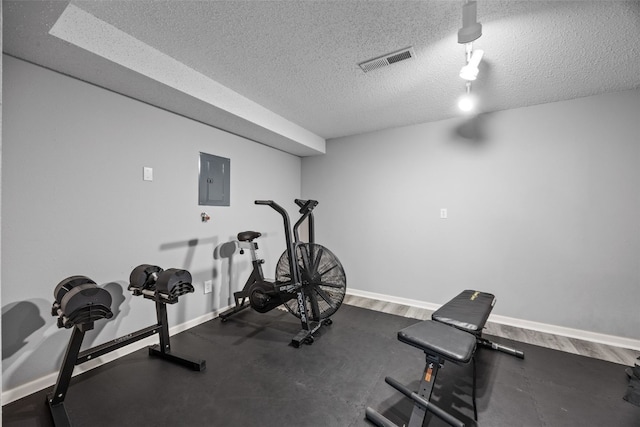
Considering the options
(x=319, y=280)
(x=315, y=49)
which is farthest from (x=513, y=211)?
(x=315, y=49)

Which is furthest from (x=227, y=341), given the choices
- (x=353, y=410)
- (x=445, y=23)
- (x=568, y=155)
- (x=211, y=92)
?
(x=568, y=155)

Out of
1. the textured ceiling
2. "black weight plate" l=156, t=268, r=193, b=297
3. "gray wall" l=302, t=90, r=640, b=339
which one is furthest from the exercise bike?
"gray wall" l=302, t=90, r=640, b=339

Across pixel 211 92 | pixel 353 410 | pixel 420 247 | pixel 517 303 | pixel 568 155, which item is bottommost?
pixel 353 410

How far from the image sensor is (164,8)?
4.93 feet

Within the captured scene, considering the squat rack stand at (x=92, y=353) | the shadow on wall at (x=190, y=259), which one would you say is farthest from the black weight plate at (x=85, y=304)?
the shadow on wall at (x=190, y=259)

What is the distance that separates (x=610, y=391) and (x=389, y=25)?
9.25 feet

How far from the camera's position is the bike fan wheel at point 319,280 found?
253 cm

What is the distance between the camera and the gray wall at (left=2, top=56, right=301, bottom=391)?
167cm

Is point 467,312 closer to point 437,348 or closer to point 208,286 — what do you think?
point 437,348

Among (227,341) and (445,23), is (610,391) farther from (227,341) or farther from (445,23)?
(227,341)

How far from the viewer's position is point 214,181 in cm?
289

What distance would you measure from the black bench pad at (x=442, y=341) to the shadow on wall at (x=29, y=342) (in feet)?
7.64

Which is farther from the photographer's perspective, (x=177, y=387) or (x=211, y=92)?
(x=211, y=92)

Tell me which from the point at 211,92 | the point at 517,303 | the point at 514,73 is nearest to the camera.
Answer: the point at 514,73
